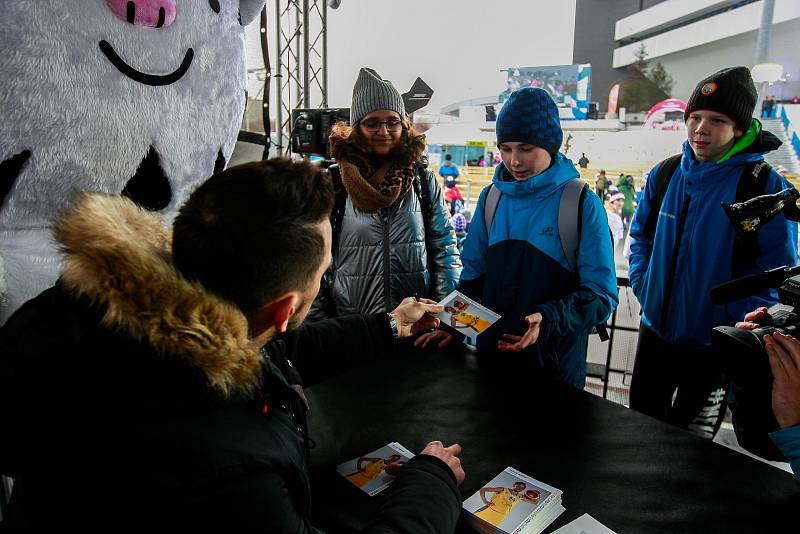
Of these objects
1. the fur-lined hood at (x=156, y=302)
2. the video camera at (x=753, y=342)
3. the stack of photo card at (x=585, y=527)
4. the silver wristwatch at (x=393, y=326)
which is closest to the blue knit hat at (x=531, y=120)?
A: the video camera at (x=753, y=342)

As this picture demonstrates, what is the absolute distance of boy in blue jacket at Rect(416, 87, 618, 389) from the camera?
149cm

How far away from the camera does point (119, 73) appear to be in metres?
1.00

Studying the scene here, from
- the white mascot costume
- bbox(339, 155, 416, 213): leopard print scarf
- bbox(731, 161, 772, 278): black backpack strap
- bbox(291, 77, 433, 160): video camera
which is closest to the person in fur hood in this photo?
bbox(339, 155, 416, 213): leopard print scarf

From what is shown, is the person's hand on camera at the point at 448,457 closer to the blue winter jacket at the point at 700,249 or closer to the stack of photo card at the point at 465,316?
the stack of photo card at the point at 465,316

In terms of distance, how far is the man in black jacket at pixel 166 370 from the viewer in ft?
1.86

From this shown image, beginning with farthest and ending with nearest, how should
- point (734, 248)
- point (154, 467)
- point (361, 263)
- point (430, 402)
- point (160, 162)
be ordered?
point (361, 263) < point (734, 248) < point (430, 402) < point (160, 162) < point (154, 467)

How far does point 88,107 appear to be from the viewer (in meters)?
0.96

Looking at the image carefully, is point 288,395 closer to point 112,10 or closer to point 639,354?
point 112,10

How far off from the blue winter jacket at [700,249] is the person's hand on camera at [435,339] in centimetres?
78

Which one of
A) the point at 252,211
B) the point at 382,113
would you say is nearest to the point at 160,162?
the point at 252,211

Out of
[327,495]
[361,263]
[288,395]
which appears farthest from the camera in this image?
[361,263]

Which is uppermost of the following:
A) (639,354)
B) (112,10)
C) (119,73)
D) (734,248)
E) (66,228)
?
(112,10)

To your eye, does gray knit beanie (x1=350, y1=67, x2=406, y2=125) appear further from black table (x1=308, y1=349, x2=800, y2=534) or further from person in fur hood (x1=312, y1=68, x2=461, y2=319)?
black table (x1=308, y1=349, x2=800, y2=534)

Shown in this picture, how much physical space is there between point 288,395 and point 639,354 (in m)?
1.54
